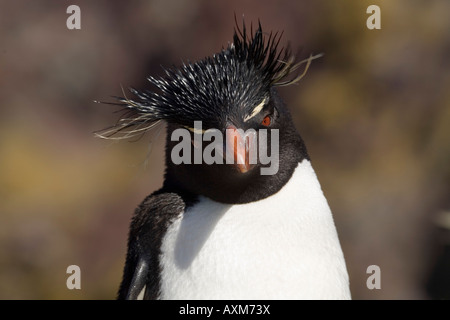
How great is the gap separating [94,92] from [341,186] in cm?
213

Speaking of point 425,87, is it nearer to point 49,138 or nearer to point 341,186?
point 341,186

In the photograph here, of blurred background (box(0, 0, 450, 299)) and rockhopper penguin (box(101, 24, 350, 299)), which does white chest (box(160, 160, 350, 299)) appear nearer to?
rockhopper penguin (box(101, 24, 350, 299))

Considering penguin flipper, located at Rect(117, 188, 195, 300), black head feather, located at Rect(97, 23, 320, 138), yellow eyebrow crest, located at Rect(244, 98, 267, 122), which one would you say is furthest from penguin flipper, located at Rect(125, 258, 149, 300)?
yellow eyebrow crest, located at Rect(244, 98, 267, 122)

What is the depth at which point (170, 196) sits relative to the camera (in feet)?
6.60

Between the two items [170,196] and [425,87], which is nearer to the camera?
[170,196]

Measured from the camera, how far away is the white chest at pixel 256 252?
5.92ft

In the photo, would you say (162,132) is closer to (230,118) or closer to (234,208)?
(234,208)

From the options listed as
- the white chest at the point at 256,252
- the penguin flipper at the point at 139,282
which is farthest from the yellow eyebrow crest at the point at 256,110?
the penguin flipper at the point at 139,282

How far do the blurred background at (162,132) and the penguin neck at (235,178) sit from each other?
2.66 metres

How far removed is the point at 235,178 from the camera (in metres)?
1.86

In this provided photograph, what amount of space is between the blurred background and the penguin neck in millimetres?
2658

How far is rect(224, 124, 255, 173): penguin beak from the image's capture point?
1.68m

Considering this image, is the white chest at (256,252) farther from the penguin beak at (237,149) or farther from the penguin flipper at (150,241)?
the penguin beak at (237,149)

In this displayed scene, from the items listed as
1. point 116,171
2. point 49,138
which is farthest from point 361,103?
point 49,138
